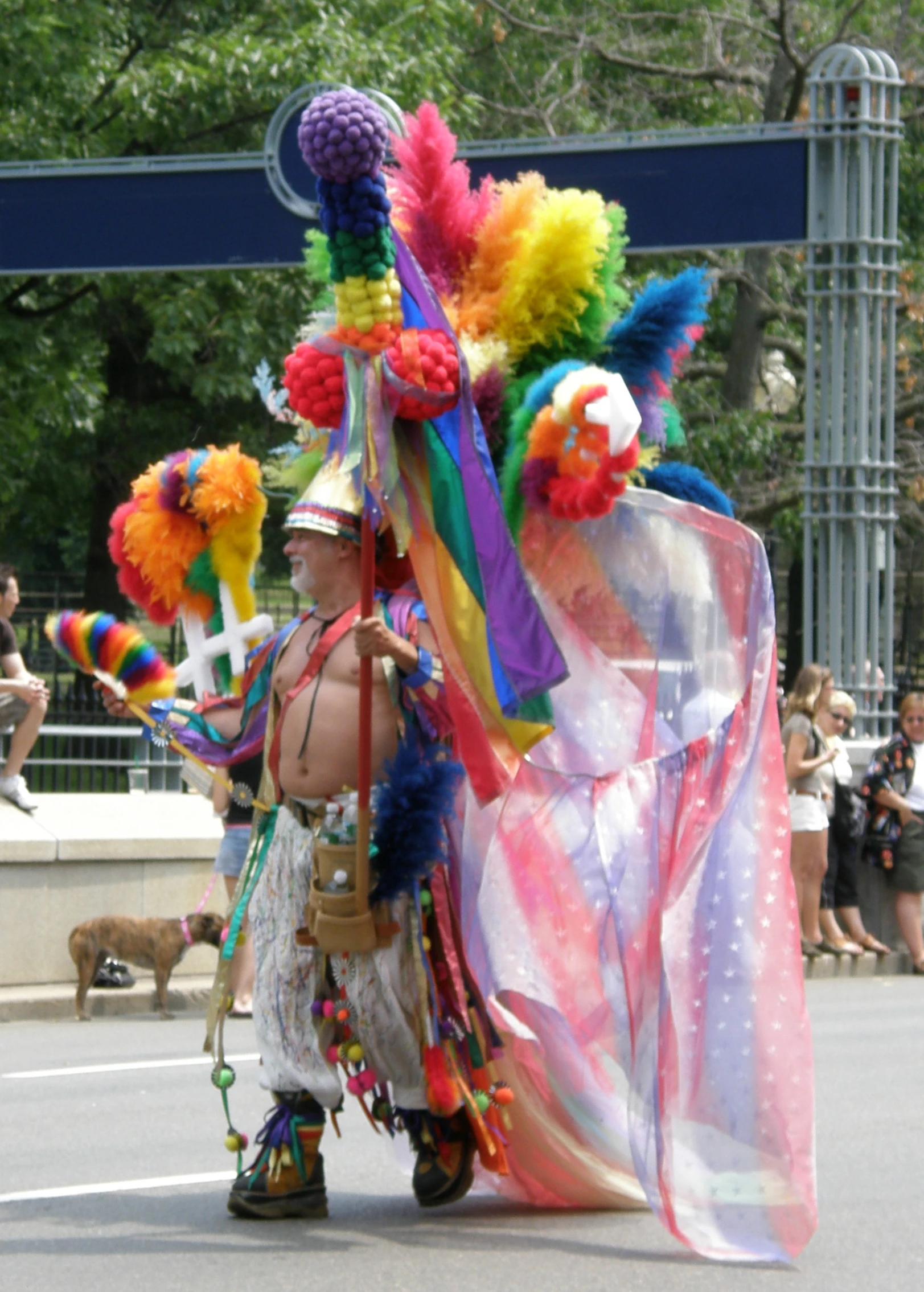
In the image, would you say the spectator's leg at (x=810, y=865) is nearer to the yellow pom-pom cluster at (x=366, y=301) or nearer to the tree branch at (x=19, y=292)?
the yellow pom-pom cluster at (x=366, y=301)

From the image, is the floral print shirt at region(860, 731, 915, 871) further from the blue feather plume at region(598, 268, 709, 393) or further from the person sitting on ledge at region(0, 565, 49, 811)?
the blue feather plume at region(598, 268, 709, 393)

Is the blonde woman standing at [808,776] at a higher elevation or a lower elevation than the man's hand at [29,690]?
lower

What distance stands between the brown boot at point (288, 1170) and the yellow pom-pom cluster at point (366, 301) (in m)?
1.94

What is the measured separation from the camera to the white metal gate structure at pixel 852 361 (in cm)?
1302

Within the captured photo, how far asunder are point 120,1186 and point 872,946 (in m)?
7.98

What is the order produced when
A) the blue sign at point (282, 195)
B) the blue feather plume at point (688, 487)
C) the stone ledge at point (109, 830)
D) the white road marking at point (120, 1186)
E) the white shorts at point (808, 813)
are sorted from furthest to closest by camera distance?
1. the blue sign at point (282, 195)
2. the white shorts at point (808, 813)
3. the stone ledge at point (109, 830)
4. the white road marking at point (120, 1186)
5. the blue feather plume at point (688, 487)

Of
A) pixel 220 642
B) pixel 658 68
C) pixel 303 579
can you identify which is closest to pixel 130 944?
pixel 220 642

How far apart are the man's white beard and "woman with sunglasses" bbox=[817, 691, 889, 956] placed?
7468 millimetres

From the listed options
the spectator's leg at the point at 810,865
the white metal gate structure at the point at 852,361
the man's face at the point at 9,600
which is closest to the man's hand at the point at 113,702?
the man's face at the point at 9,600

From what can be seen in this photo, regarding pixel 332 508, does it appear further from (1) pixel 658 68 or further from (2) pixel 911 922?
(1) pixel 658 68

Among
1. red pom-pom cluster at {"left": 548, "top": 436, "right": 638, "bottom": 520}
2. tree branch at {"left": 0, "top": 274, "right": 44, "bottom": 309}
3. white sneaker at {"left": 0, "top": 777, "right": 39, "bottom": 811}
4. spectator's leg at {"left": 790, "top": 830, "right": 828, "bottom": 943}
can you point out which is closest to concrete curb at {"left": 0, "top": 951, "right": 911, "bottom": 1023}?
white sneaker at {"left": 0, "top": 777, "right": 39, "bottom": 811}

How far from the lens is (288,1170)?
5195 mm

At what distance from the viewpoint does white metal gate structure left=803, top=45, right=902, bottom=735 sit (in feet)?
42.7

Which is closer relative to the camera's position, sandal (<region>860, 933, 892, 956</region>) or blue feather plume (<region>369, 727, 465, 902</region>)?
blue feather plume (<region>369, 727, 465, 902</region>)
